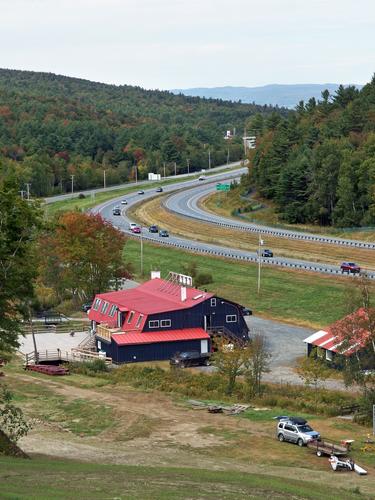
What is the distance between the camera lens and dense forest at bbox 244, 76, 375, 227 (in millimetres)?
135875

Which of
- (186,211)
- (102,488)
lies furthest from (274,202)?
(102,488)

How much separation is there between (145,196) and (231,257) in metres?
82.1

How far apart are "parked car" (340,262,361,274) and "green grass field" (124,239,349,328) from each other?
2735mm

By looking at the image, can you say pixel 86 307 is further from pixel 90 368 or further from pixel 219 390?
pixel 219 390

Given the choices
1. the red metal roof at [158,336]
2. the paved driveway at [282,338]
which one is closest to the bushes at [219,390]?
the red metal roof at [158,336]

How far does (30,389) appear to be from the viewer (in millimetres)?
60281

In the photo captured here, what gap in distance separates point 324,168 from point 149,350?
75233 mm

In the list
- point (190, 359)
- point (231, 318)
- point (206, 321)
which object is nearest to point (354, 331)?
point (190, 359)

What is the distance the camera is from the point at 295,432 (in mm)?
45938

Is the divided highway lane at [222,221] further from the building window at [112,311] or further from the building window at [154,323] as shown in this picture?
the building window at [154,323]

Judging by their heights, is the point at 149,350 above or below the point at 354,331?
below

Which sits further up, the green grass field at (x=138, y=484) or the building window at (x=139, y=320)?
the green grass field at (x=138, y=484)

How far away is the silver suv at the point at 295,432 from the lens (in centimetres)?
4544

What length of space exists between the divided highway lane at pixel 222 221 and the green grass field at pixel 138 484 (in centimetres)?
8326
